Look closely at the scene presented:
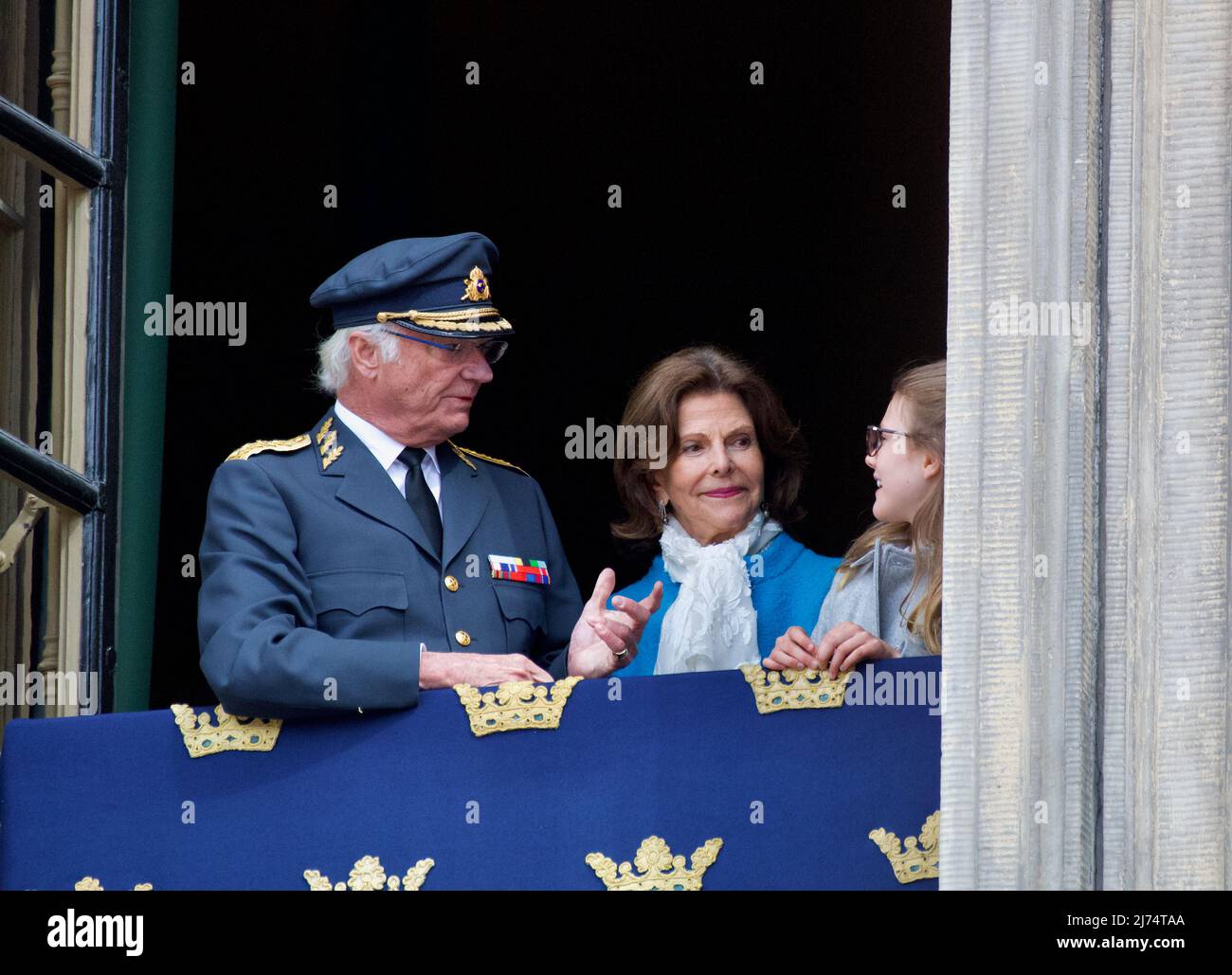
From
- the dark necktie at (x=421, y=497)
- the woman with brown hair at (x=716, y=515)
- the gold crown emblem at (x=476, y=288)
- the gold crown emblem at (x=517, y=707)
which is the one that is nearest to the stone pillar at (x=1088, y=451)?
the gold crown emblem at (x=517, y=707)

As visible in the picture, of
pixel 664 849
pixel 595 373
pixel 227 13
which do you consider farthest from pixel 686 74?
pixel 664 849

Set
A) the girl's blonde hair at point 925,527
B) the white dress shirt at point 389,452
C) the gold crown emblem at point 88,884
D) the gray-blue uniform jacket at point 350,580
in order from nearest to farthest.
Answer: the gold crown emblem at point 88,884 → the gray-blue uniform jacket at point 350,580 → the girl's blonde hair at point 925,527 → the white dress shirt at point 389,452

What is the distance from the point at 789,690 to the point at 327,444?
47.4 inches

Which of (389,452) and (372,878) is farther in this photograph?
(389,452)

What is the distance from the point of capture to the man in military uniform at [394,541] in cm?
383

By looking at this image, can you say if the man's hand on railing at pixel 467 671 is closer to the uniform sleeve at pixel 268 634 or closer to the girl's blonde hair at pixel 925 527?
the uniform sleeve at pixel 268 634

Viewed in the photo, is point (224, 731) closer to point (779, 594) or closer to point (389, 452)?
point (389, 452)

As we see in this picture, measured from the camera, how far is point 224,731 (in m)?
3.76

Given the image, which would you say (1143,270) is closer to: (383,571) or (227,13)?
(383,571)

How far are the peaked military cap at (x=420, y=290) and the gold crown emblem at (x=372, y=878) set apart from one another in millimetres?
1219

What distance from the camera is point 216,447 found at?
514 cm

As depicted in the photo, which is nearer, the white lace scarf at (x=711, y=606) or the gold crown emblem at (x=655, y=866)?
the gold crown emblem at (x=655, y=866)

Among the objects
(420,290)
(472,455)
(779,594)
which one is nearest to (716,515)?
(779,594)

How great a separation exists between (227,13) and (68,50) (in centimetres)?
74
